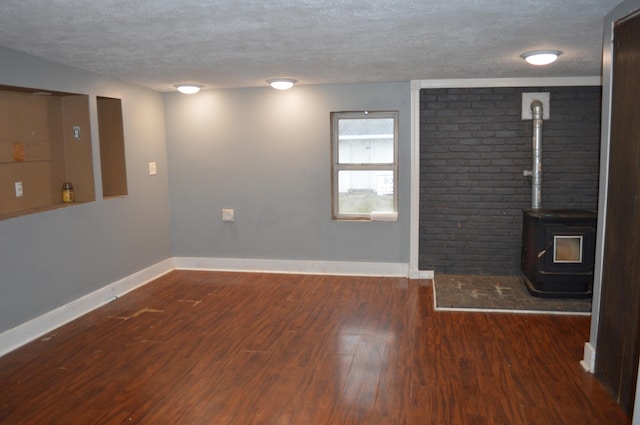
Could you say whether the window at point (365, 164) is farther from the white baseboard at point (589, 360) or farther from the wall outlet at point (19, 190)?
the wall outlet at point (19, 190)

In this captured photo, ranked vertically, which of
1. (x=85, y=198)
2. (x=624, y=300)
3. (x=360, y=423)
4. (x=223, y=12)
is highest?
(x=223, y=12)

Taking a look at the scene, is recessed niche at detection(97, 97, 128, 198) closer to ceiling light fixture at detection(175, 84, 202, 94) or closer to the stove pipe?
ceiling light fixture at detection(175, 84, 202, 94)

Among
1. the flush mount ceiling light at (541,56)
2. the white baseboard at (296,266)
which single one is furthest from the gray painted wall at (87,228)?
the flush mount ceiling light at (541,56)

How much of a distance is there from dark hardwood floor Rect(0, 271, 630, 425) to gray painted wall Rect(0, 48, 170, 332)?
1.12 feet

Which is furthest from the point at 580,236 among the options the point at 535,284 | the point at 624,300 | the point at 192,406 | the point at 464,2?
the point at 192,406

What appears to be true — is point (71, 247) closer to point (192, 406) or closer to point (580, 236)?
point (192, 406)

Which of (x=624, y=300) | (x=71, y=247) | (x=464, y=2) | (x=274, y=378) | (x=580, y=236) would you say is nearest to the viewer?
(x=464, y=2)

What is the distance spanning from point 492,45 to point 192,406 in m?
3.08

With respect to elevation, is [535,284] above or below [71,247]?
below

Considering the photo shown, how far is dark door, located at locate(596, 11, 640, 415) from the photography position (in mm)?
2709

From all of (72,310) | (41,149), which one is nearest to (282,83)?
(41,149)

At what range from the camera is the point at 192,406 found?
9.78 ft

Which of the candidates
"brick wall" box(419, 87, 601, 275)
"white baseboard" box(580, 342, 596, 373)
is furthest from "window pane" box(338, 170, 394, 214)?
"white baseboard" box(580, 342, 596, 373)

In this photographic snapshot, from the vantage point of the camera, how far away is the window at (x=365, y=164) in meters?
5.73
